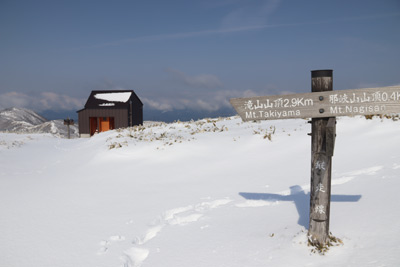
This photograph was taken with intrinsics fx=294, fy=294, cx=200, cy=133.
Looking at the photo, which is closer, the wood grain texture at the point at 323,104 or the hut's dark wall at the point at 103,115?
the wood grain texture at the point at 323,104

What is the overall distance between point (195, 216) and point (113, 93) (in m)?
34.9

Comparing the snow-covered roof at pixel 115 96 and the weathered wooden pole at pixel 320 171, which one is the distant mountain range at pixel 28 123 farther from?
the weathered wooden pole at pixel 320 171

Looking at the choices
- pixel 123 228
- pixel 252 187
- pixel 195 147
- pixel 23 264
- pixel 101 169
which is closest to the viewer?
pixel 23 264

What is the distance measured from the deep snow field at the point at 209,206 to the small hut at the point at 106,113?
23770mm

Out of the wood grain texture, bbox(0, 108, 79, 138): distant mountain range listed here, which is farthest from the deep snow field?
bbox(0, 108, 79, 138): distant mountain range

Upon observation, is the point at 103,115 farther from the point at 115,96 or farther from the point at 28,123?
the point at 28,123

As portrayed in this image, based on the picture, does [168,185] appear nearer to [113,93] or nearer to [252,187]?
[252,187]

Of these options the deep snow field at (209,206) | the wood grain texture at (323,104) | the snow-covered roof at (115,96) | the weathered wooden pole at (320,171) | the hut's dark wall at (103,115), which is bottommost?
the deep snow field at (209,206)

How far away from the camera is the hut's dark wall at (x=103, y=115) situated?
121 feet

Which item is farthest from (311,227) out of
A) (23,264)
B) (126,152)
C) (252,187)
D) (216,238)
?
(126,152)

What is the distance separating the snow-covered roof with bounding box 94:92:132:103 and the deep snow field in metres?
24.8

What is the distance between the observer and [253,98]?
203 inches

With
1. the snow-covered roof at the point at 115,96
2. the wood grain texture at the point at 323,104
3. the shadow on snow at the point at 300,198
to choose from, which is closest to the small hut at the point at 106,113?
the snow-covered roof at the point at 115,96

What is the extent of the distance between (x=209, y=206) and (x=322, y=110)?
384cm
